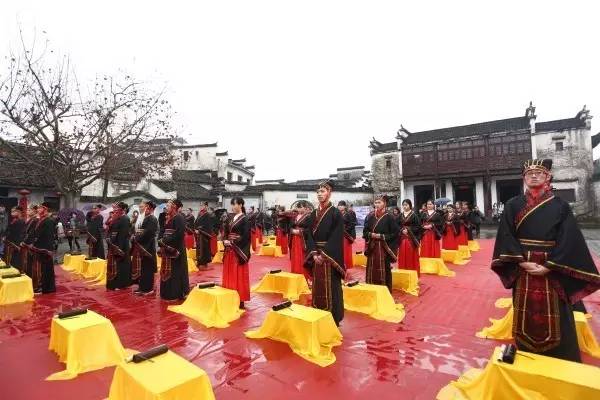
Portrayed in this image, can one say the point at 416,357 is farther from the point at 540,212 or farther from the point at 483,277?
the point at 483,277

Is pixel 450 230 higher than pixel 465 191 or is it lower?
lower

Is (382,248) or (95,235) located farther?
(95,235)

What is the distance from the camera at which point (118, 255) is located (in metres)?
8.30

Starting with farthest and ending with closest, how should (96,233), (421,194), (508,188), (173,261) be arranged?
(421,194) → (508,188) → (96,233) → (173,261)

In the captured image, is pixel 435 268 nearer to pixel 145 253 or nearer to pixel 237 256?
pixel 237 256

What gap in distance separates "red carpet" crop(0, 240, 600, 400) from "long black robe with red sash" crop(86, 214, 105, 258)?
3255mm

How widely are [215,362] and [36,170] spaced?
13468 millimetres

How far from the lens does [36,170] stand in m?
13.8

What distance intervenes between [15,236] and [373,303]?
32.3 feet

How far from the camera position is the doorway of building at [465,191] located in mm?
29484

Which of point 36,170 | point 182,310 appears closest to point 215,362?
point 182,310

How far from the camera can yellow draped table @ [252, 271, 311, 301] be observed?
25.5ft

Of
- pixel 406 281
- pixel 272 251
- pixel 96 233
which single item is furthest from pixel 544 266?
pixel 272 251

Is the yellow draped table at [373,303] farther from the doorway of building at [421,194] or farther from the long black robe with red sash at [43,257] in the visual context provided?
the doorway of building at [421,194]
